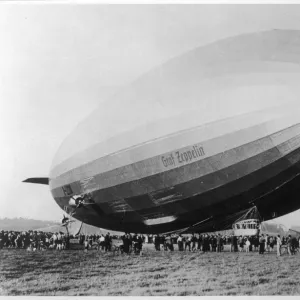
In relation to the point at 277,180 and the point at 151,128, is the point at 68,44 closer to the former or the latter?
the point at 151,128

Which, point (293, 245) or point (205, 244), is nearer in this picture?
point (293, 245)

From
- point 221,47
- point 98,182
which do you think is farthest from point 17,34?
point 221,47

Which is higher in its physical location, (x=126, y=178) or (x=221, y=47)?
(x=221, y=47)

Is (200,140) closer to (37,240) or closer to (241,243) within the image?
(241,243)

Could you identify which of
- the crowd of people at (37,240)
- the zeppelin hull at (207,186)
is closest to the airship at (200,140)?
the zeppelin hull at (207,186)

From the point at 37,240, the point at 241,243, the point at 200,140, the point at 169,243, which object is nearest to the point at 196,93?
the point at 200,140

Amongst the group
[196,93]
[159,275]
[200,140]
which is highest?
[196,93]
